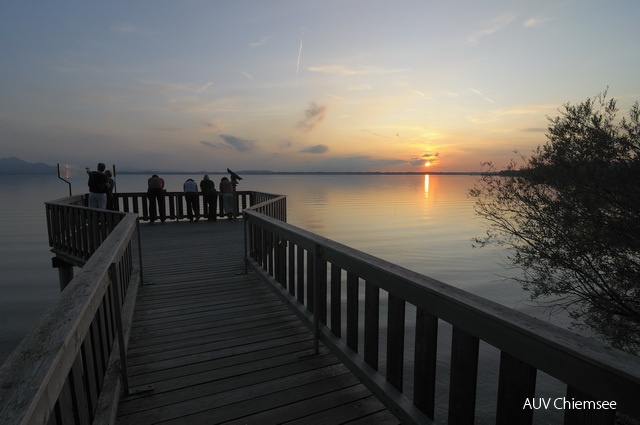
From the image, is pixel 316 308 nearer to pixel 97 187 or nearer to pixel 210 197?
pixel 97 187

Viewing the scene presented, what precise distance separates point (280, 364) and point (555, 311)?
11200 millimetres

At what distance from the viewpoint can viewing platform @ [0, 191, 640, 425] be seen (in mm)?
1374

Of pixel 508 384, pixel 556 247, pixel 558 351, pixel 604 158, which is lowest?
pixel 556 247

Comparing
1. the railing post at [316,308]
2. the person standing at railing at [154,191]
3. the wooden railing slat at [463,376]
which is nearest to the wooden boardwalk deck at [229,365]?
the railing post at [316,308]

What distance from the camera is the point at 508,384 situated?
173cm

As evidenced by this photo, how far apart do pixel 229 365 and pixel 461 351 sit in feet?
7.82

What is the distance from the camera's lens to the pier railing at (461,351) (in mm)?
1328

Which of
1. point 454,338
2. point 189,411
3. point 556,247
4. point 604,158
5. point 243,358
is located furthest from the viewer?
point 556,247

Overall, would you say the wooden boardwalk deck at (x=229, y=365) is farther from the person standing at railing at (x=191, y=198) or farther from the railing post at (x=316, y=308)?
the person standing at railing at (x=191, y=198)

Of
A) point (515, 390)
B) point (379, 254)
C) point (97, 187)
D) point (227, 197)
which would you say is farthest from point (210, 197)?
point (515, 390)

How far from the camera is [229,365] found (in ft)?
11.6

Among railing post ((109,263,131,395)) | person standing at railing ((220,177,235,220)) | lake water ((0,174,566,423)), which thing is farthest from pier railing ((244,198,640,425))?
person standing at railing ((220,177,235,220))

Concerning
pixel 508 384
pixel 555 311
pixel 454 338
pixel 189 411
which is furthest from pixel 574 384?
pixel 555 311

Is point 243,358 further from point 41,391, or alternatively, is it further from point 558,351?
point 558,351
